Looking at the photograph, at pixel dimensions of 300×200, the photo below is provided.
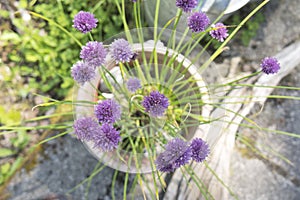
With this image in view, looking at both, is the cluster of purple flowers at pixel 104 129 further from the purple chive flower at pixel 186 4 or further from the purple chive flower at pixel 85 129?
the purple chive flower at pixel 186 4

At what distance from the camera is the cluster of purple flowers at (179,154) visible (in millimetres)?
577

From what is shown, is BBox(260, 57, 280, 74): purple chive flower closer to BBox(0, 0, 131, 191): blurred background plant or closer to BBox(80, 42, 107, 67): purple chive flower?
BBox(80, 42, 107, 67): purple chive flower

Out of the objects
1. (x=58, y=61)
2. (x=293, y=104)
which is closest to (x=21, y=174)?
(x=58, y=61)

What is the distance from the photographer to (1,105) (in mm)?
1043

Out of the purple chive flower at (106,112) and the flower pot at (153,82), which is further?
the flower pot at (153,82)

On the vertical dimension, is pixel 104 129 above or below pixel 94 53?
below

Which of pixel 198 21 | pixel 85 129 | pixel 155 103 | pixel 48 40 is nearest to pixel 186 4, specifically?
pixel 198 21

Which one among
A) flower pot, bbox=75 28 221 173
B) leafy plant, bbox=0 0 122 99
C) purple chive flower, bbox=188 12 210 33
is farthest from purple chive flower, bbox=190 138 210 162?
leafy plant, bbox=0 0 122 99

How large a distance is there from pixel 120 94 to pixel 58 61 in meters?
0.38

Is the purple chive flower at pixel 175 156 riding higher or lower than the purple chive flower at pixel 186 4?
lower

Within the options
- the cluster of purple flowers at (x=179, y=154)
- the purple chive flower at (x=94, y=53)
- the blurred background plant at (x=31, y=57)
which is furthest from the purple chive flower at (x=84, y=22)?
the blurred background plant at (x=31, y=57)

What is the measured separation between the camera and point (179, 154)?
1.90 ft

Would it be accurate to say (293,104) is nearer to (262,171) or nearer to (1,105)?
(262,171)

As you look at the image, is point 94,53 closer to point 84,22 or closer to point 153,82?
point 84,22
